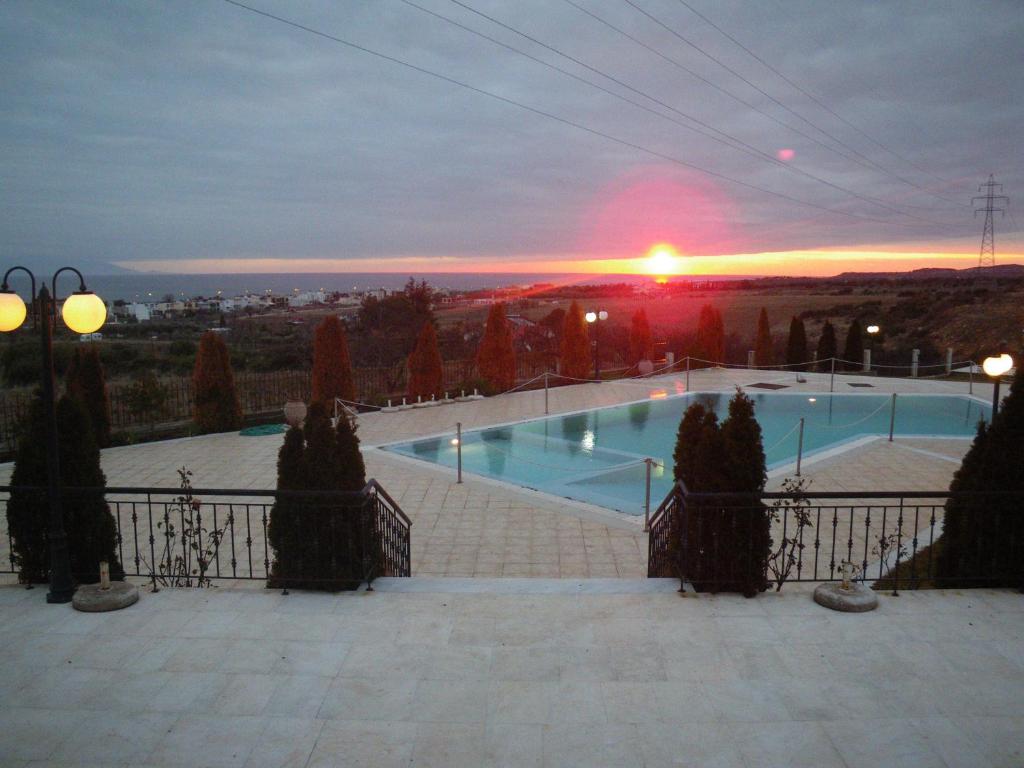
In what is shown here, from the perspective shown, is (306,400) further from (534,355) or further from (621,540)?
(621,540)

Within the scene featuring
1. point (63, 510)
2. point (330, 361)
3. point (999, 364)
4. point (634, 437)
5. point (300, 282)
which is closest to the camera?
point (63, 510)

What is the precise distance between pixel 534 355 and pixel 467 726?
20.4m

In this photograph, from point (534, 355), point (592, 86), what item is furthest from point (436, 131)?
point (534, 355)

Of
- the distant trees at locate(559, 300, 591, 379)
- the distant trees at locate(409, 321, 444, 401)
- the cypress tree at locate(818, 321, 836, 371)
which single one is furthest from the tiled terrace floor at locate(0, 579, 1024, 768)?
the cypress tree at locate(818, 321, 836, 371)

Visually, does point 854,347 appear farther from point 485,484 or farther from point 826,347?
point 485,484

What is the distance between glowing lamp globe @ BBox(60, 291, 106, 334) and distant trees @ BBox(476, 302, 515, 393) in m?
14.9

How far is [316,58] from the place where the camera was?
12172mm

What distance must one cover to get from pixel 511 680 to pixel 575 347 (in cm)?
1867

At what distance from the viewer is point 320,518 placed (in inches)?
215

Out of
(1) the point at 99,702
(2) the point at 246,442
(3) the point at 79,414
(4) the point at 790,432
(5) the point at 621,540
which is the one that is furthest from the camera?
(4) the point at 790,432

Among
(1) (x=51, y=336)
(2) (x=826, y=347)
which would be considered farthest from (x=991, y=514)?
(2) (x=826, y=347)

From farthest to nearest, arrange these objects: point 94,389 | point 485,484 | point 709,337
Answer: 1. point 709,337
2. point 94,389
3. point 485,484

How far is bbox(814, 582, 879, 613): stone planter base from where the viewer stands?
16.3 feet

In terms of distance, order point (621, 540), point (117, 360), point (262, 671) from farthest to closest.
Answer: point (117, 360) < point (621, 540) < point (262, 671)
